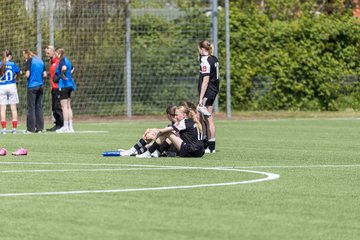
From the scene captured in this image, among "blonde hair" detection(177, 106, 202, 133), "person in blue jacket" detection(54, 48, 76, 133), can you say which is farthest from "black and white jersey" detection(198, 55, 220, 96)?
"person in blue jacket" detection(54, 48, 76, 133)

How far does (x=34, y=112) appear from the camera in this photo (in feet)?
89.1

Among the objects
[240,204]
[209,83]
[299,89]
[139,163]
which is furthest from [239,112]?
[240,204]

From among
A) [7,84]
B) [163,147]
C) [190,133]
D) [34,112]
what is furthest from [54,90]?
[190,133]

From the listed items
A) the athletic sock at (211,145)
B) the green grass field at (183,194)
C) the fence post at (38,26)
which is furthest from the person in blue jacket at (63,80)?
the athletic sock at (211,145)

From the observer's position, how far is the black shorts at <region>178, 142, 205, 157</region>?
16.8 metres

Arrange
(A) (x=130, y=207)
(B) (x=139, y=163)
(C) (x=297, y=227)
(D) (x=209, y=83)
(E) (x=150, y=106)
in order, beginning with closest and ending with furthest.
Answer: (C) (x=297, y=227) → (A) (x=130, y=207) → (B) (x=139, y=163) → (D) (x=209, y=83) → (E) (x=150, y=106)

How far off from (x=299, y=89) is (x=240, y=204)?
28.9 meters

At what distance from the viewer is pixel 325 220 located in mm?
9062

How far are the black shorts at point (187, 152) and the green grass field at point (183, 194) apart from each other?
0.23m

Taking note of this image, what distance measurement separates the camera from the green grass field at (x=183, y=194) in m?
8.51

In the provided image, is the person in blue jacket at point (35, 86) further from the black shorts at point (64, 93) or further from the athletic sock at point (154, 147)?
the athletic sock at point (154, 147)

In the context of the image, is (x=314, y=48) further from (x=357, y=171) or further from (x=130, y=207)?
(x=130, y=207)

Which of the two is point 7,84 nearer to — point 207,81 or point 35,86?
point 35,86

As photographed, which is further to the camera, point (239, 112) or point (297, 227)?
point (239, 112)
